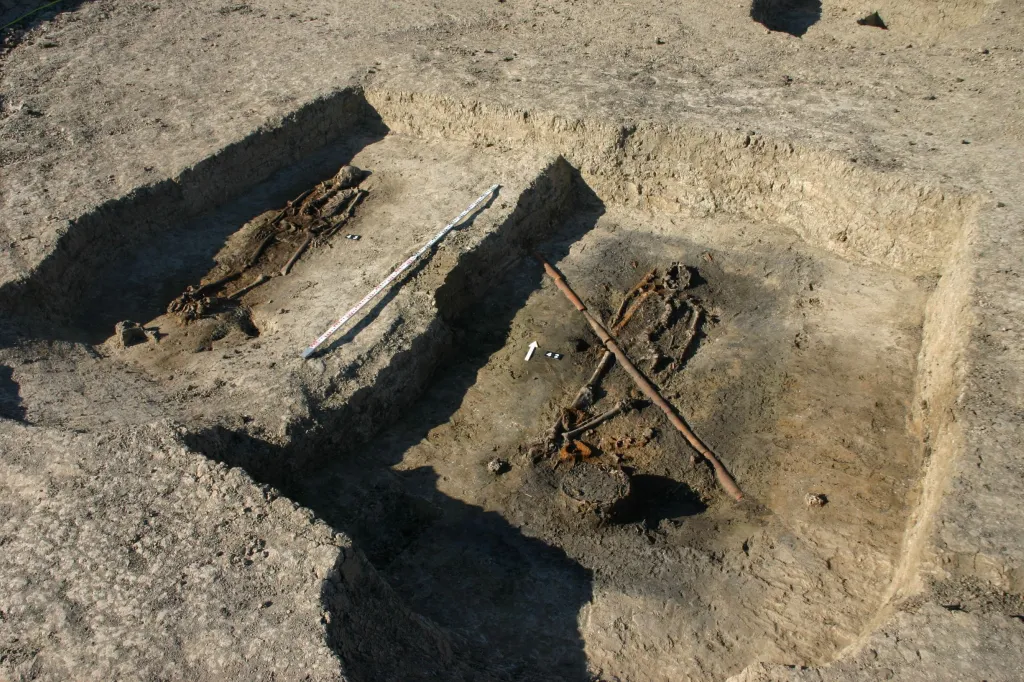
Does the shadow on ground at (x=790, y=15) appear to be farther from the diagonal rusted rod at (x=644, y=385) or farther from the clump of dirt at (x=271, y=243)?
the clump of dirt at (x=271, y=243)

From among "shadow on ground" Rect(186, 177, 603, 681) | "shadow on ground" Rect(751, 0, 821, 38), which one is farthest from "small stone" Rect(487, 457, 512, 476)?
"shadow on ground" Rect(751, 0, 821, 38)

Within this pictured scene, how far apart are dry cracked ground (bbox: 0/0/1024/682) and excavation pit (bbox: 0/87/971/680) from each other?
29mm

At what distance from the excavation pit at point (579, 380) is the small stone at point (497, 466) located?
0.08 meters

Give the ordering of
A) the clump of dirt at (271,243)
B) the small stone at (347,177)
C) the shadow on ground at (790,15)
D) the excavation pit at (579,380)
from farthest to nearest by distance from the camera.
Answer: the shadow on ground at (790,15) < the small stone at (347,177) < the clump of dirt at (271,243) < the excavation pit at (579,380)

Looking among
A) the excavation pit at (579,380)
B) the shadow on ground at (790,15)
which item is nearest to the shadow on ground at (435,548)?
the excavation pit at (579,380)

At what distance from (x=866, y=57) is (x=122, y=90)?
7779 millimetres

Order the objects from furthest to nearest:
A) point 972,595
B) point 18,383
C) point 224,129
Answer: point 224,129 → point 18,383 → point 972,595

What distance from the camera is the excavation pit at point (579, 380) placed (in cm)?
520

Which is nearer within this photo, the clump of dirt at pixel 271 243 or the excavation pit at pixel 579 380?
the excavation pit at pixel 579 380

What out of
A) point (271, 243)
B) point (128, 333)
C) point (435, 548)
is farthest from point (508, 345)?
point (128, 333)

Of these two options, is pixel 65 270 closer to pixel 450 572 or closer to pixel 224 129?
pixel 224 129

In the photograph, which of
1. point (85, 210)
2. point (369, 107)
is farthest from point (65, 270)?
point (369, 107)

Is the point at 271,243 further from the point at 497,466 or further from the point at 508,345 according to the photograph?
the point at 497,466

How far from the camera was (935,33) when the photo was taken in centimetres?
1087
